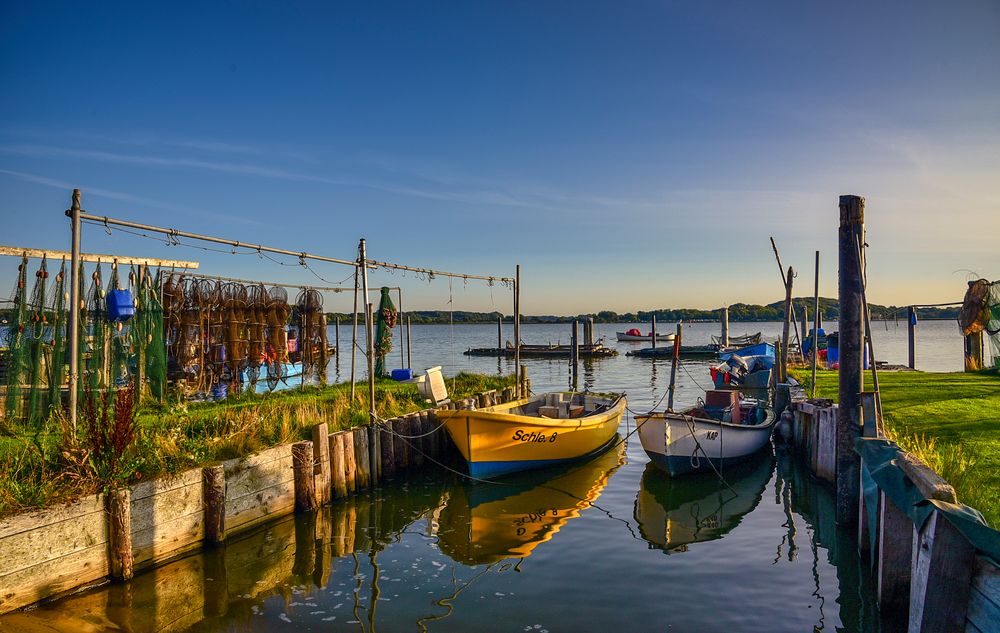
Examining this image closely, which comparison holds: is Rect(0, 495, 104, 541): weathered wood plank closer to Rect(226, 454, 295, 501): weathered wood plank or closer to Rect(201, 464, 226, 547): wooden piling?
Rect(201, 464, 226, 547): wooden piling

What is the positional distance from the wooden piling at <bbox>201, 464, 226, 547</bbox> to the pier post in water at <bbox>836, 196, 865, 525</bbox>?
9.86 metres

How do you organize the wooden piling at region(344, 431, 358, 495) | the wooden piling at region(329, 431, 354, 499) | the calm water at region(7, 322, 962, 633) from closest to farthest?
the calm water at region(7, 322, 962, 633) < the wooden piling at region(329, 431, 354, 499) < the wooden piling at region(344, 431, 358, 495)

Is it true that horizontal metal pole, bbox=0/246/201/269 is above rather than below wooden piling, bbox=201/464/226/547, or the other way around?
above

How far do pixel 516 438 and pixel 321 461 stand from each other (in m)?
4.52

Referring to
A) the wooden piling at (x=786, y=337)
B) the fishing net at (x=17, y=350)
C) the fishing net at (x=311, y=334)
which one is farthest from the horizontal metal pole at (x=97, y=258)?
the wooden piling at (x=786, y=337)

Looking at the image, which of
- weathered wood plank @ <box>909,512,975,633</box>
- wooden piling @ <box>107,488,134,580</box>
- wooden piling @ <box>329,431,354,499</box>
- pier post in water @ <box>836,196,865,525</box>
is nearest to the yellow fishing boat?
wooden piling @ <box>329,431,354,499</box>

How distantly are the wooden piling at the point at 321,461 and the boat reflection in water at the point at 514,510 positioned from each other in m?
2.24

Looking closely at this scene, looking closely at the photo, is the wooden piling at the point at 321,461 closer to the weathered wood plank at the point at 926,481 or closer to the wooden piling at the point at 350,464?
the wooden piling at the point at 350,464

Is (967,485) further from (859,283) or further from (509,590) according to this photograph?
(509,590)

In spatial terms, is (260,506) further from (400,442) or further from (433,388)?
(433,388)

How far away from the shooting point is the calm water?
8.27 metres

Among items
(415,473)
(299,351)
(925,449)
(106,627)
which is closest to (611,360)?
(299,351)

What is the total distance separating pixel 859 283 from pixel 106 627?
11.8 meters

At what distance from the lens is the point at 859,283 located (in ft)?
36.6
